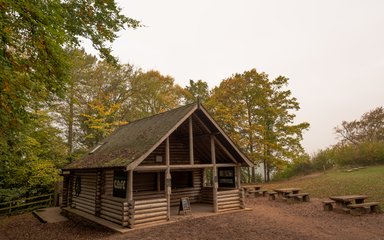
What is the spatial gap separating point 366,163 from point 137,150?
26.4 metres

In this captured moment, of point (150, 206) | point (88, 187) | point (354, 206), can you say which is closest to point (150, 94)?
point (88, 187)

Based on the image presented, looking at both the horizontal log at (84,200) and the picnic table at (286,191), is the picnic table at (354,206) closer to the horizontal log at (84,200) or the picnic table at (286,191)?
the picnic table at (286,191)

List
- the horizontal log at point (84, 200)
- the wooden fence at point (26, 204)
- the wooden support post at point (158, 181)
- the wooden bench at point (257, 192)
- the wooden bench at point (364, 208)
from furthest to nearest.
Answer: the wooden bench at point (257, 192) → the wooden fence at point (26, 204) → the wooden support post at point (158, 181) → the horizontal log at point (84, 200) → the wooden bench at point (364, 208)

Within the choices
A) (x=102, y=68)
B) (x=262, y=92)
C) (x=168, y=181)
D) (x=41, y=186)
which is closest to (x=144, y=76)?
(x=102, y=68)

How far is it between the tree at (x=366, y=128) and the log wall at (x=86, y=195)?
3762 centimetres

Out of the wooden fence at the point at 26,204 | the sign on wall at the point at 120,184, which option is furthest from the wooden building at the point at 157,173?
the wooden fence at the point at 26,204

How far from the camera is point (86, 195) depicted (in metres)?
15.8

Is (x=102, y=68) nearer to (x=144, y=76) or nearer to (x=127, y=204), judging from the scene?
(x=144, y=76)

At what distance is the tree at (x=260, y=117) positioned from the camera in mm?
27328

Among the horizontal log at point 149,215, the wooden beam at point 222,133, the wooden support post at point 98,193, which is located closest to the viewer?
the horizontal log at point 149,215

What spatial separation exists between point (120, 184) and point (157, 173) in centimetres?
373

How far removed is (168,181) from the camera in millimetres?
12539

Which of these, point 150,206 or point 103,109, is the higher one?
point 103,109

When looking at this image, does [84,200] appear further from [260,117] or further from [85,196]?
[260,117]
